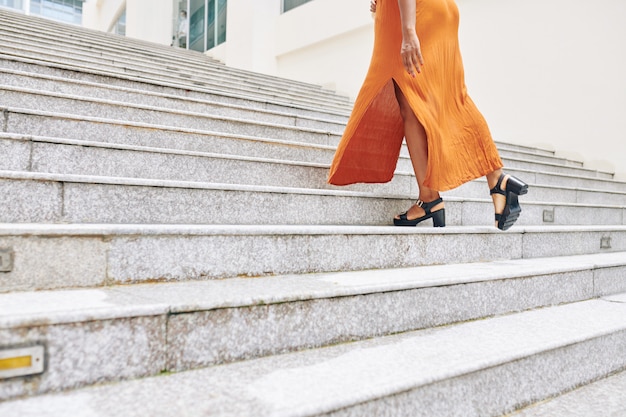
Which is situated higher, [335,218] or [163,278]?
[335,218]

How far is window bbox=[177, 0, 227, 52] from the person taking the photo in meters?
12.0

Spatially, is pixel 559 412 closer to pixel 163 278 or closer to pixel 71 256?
pixel 163 278

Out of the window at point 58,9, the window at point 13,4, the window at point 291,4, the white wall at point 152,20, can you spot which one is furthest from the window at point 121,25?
the window at point 58,9

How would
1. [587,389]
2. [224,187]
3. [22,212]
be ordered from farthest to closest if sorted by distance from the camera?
[224,187], [587,389], [22,212]

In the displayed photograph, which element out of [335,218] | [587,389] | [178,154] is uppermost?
[178,154]

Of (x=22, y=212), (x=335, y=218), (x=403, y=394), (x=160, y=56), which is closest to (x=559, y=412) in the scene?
(x=403, y=394)

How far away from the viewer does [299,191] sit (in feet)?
7.73

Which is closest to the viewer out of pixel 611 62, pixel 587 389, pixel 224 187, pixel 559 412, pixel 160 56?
pixel 559 412

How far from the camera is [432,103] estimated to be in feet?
7.74

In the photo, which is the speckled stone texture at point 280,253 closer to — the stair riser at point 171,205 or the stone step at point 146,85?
the stair riser at point 171,205

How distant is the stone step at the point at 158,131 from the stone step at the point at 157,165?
1.17 ft

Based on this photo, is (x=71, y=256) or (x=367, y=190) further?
(x=367, y=190)

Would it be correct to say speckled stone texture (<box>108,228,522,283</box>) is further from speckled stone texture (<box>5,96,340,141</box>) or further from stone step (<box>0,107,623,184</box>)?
speckled stone texture (<box>5,96,340,141</box>)

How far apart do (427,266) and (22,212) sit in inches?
65.7
